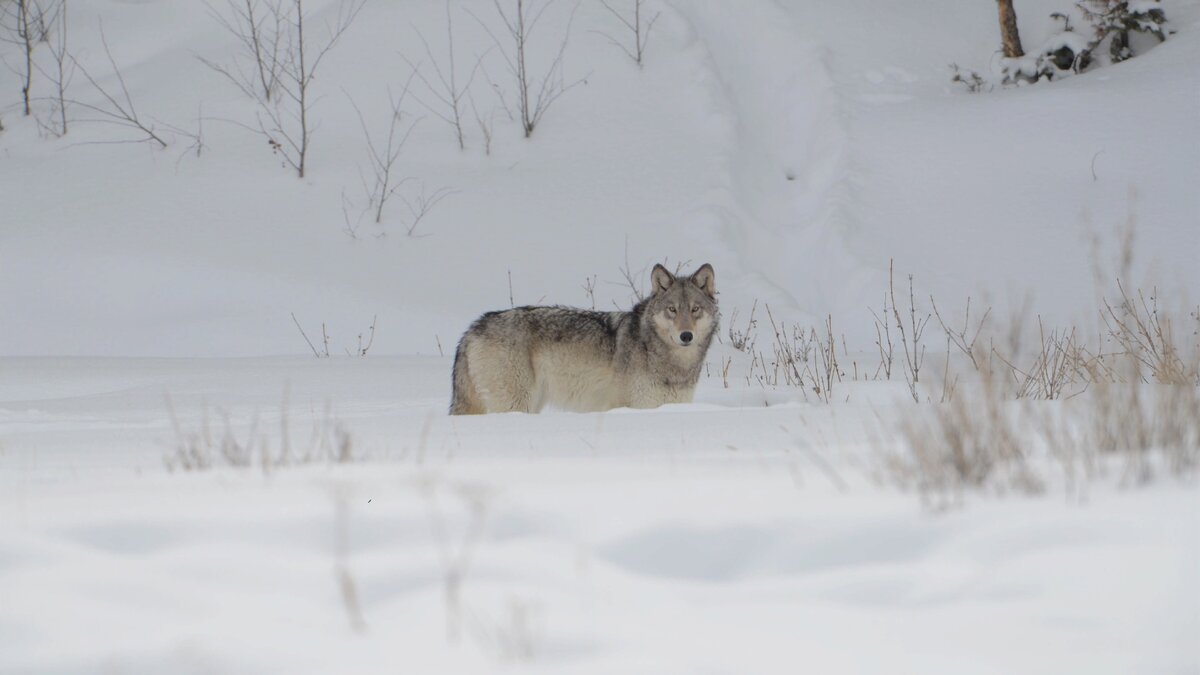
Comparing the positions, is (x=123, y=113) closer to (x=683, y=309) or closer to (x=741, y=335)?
(x=741, y=335)

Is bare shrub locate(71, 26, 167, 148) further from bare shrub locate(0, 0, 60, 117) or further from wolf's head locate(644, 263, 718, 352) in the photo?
wolf's head locate(644, 263, 718, 352)

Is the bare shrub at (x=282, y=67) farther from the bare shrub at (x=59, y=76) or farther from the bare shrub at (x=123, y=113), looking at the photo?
the bare shrub at (x=59, y=76)

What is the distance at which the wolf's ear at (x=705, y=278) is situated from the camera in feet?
27.1

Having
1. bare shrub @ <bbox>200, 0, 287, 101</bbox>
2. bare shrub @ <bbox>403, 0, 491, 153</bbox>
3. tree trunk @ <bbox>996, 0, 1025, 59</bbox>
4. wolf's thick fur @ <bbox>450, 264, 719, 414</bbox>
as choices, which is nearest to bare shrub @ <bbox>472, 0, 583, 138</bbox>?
bare shrub @ <bbox>403, 0, 491, 153</bbox>

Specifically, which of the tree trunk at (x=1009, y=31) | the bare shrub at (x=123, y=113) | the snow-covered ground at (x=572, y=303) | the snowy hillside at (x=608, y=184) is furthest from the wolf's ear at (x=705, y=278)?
the tree trunk at (x=1009, y=31)

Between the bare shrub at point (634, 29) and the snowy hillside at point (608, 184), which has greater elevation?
the bare shrub at point (634, 29)

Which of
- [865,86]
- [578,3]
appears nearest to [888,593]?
[865,86]

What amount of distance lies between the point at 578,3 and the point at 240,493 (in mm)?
16740

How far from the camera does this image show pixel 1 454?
17.2ft

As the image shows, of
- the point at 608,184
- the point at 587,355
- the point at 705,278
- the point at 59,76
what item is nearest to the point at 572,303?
the point at 608,184

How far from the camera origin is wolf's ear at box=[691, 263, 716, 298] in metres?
8.27

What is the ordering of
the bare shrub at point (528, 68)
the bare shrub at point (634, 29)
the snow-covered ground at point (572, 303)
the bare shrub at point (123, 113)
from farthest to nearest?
the bare shrub at point (634, 29) < the bare shrub at point (528, 68) < the bare shrub at point (123, 113) < the snow-covered ground at point (572, 303)

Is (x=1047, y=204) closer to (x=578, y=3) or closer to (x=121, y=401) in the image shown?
(x=578, y=3)

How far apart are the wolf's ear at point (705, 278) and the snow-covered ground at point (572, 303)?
851 millimetres
